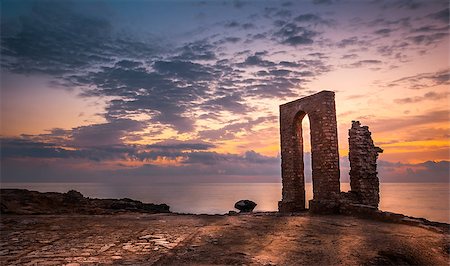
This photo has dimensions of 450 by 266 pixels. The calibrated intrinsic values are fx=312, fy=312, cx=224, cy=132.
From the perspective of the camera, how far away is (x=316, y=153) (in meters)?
13.3

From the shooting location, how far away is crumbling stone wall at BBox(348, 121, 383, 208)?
1287 centimetres

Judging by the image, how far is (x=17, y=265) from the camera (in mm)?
5086

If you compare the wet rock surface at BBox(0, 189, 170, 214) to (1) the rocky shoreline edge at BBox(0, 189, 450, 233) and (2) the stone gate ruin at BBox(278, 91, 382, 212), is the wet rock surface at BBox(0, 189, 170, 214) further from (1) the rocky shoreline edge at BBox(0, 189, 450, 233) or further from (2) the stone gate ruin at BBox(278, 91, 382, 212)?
(2) the stone gate ruin at BBox(278, 91, 382, 212)

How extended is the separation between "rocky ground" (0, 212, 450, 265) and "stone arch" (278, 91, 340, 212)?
337 cm

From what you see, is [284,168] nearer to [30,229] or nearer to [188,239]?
[188,239]

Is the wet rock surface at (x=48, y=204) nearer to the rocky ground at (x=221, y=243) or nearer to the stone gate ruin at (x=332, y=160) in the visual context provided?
the rocky ground at (x=221, y=243)

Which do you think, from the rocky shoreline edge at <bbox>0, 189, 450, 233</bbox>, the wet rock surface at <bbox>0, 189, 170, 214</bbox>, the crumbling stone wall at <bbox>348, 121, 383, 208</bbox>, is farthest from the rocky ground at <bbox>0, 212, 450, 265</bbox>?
the wet rock surface at <bbox>0, 189, 170, 214</bbox>

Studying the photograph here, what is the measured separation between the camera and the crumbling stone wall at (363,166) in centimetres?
1287

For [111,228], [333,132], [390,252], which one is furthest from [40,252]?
[333,132]

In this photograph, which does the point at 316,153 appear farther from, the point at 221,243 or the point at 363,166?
the point at 221,243

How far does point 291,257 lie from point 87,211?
38.3 ft

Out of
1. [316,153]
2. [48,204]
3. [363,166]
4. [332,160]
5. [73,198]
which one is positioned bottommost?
[48,204]

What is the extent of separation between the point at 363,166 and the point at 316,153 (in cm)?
195

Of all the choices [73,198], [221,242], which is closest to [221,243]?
[221,242]
